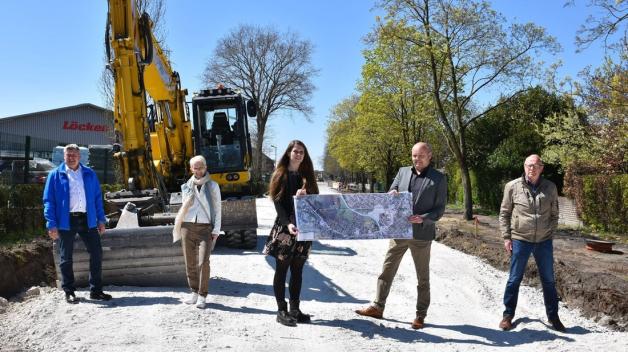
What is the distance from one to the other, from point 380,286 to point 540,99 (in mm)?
24687

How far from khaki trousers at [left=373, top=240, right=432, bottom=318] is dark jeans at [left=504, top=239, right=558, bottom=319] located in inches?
36.5

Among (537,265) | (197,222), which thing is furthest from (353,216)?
(537,265)

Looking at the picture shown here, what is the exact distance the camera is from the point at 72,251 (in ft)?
19.2

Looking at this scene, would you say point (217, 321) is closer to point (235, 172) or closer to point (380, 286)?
point (380, 286)

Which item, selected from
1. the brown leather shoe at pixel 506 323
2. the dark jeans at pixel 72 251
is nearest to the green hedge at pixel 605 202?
the brown leather shoe at pixel 506 323

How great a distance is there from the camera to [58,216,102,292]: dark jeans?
5.65 metres

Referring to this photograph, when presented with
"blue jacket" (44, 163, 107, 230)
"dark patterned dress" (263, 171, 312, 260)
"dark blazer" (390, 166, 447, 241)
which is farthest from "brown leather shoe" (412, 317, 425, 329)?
"blue jacket" (44, 163, 107, 230)

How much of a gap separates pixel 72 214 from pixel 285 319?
2.70 metres

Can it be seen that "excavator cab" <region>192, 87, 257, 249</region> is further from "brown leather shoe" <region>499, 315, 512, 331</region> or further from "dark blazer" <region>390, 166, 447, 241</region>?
"brown leather shoe" <region>499, 315, 512, 331</region>

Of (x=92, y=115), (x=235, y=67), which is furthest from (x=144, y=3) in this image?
(x=92, y=115)

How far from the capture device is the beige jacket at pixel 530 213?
17.1ft

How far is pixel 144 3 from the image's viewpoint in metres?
18.7

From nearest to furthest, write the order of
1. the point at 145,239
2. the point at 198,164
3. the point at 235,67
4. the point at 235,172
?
1. the point at 198,164
2. the point at 145,239
3. the point at 235,172
4. the point at 235,67

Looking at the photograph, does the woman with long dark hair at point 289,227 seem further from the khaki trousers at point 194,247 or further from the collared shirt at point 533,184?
the collared shirt at point 533,184
